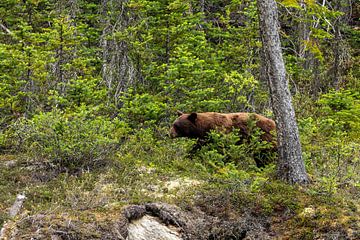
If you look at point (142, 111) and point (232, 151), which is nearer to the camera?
point (232, 151)

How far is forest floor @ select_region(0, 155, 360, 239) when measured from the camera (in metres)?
6.41

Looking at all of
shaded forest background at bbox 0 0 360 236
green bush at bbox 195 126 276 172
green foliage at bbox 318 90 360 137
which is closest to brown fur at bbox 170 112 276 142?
green bush at bbox 195 126 276 172

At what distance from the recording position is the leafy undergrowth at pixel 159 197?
6.29m

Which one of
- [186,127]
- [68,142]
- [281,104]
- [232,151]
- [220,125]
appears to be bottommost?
[232,151]

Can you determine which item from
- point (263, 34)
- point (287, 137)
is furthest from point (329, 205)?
point (263, 34)

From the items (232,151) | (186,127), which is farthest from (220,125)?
(232,151)

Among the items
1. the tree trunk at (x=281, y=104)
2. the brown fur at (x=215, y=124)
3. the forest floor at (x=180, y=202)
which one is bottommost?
the forest floor at (x=180, y=202)

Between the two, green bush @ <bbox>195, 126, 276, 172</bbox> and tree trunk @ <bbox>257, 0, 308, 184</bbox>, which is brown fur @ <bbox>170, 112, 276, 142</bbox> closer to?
green bush @ <bbox>195, 126, 276, 172</bbox>

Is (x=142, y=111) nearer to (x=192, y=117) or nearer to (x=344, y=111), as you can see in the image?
(x=192, y=117)

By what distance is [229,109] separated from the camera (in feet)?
43.5

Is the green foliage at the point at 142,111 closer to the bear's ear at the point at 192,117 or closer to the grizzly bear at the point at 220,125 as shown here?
the grizzly bear at the point at 220,125

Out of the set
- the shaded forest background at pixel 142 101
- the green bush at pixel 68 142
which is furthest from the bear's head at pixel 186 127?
the green bush at pixel 68 142

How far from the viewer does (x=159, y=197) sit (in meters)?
7.54

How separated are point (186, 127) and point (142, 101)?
1520 mm
